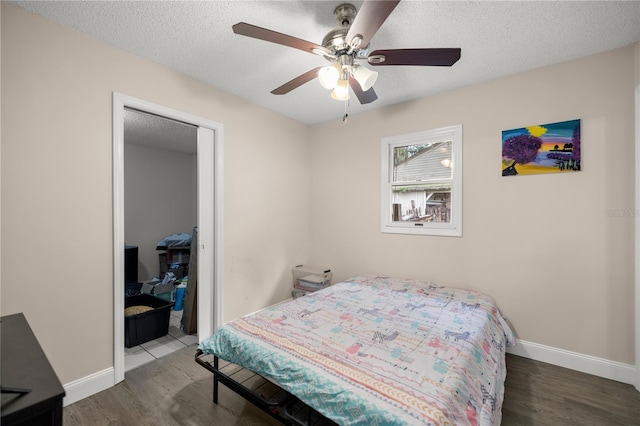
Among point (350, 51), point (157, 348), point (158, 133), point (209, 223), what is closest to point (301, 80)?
point (350, 51)

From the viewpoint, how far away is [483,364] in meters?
1.62

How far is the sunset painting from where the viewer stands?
229 centimetres

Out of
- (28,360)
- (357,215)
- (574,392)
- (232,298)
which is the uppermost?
(357,215)

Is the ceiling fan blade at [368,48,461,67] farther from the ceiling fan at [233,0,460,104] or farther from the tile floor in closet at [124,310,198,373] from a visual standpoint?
the tile floor in closet at [124,310,198,373]

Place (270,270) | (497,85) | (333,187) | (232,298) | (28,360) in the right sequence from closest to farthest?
(28,360)
(497,85)
(232,298)
(270,270)
(333,187)

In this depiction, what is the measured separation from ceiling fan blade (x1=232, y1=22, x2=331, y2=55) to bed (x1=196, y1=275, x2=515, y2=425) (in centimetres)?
172

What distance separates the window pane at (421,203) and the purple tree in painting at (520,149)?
58cm

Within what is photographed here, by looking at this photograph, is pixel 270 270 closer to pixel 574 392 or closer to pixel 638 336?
pixel 574 392

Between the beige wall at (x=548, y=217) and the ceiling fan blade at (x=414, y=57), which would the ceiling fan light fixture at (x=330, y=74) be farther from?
the beige wall at (x=548, y=217)

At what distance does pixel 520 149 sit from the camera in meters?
2.49

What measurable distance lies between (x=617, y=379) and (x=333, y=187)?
309 centimetres

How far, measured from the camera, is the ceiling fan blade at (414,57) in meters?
1.55

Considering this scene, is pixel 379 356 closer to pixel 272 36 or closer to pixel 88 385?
pixel 272 36

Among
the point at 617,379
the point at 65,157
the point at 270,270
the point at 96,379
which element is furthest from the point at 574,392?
the point at 65,157
